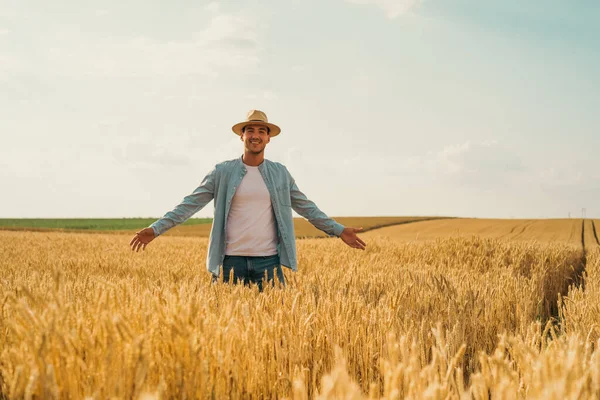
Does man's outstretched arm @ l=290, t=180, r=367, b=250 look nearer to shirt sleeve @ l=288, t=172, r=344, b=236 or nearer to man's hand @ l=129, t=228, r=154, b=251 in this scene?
shirt sleeve @ l=288, t=172, r=344, b=236

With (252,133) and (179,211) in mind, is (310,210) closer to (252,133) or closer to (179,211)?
(252,133)

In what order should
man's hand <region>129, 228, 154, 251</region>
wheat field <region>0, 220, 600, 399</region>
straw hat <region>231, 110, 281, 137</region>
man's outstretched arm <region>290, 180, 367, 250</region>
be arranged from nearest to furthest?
wheat field <region>0, 220, 600, 399</region> → man's hand <region>129, 228, 154, 251</region> → straw hat <region>231, 110, 281, 137</region> → man's outstretched arm <region>290, 180, 367, 250</region>

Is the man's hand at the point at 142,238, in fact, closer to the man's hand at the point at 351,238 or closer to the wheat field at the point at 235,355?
the wheat field at the point at 235,355

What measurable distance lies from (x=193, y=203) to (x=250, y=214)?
2.09 ft

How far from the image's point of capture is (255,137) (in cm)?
465

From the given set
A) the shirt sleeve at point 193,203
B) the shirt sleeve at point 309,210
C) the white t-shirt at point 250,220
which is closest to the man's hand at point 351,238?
the shirt sleeve at point 309,210

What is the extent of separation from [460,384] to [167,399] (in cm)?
105

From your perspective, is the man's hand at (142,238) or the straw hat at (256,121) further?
the straw hat at (256,121)

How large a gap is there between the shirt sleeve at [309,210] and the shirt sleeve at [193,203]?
895 mm

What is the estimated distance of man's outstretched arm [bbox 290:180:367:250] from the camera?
190 inches

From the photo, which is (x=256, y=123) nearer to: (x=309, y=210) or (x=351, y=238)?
(x=309, y=210)

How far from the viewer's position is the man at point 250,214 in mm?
4691

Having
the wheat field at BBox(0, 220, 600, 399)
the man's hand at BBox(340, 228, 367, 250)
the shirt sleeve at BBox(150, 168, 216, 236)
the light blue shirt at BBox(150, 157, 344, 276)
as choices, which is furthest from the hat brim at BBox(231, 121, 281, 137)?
the wheat field at BBox(0, 220, 600, 399)

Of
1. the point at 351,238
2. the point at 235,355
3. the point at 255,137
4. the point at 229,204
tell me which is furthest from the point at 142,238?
the point at 235,355
